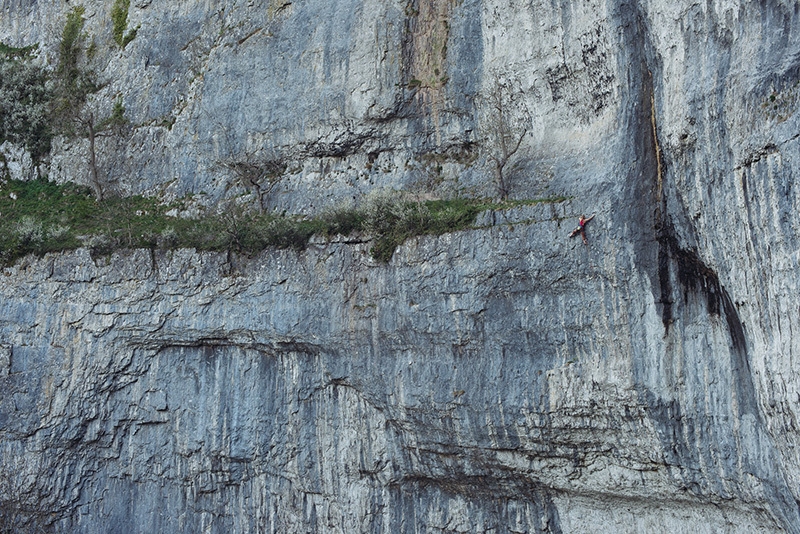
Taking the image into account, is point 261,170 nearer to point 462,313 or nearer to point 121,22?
point 462,313

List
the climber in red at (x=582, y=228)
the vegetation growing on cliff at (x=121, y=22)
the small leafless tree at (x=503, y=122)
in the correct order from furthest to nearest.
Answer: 1. the vegetation growing on cliff at (x=121, y=22)
2. the small leafless tree at (x=503, y=122)
3. the climber in red at (x=582, y=228)

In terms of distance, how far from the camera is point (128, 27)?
70.9ft

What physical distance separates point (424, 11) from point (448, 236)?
665 cm

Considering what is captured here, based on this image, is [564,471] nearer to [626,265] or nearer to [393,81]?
[626,265]

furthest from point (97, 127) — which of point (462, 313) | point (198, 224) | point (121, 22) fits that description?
point (462, 313)

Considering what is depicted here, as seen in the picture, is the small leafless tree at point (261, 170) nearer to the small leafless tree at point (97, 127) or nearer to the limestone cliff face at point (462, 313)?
the limestone cliff face at point (462, 313)

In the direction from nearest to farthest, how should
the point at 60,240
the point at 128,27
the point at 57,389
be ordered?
1. the point at 57,389
2. the point at 60,240
3. the point at 128,27

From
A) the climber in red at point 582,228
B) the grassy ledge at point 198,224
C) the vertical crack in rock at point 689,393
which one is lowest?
the vertical crack in rock at point 689,393

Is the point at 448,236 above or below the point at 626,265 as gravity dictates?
above

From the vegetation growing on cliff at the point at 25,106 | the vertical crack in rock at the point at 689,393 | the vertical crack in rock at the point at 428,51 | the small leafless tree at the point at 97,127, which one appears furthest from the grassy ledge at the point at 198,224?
the vertical crack in rock at the point at 428,51

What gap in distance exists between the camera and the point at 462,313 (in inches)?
517

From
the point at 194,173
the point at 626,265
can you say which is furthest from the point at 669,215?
the point at 194,173

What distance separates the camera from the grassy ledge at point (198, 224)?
13.9 m

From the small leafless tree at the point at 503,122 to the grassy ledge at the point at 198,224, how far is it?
108cm
